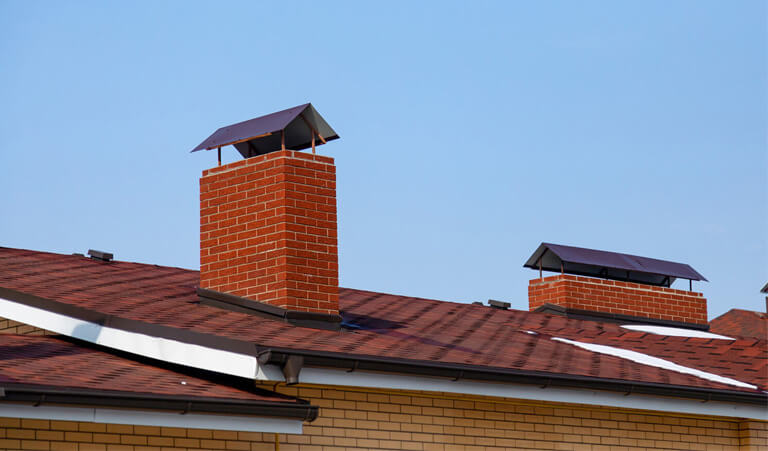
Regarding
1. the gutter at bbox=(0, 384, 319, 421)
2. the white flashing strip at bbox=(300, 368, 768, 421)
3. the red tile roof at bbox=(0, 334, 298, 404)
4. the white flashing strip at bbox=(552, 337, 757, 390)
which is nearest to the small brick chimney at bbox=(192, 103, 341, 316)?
the white flashing strip at bbox=(300, 368, 768, 421)

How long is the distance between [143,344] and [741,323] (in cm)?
2215

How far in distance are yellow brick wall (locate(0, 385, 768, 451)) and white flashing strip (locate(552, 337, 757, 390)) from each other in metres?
0.47

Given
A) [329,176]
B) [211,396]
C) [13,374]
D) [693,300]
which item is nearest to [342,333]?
[329,176]

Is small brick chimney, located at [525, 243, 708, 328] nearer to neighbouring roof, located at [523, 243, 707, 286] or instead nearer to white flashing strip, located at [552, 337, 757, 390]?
neighbouring roof, located at [523, 243, 707, 286]

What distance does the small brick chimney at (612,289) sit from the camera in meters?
19.0

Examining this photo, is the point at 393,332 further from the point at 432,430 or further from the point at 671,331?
the point at 671,331

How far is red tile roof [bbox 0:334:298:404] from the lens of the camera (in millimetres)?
8578

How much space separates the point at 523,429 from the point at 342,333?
2.00 metres

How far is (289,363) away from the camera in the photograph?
9.46m

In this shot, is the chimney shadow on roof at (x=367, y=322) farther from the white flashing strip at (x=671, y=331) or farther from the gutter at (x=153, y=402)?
the white flashing strip at (x=671, y=331)

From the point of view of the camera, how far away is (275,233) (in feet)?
39.6

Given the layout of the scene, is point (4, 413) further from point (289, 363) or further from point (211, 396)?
point (289, 363)

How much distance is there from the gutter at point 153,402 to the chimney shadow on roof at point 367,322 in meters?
2.89

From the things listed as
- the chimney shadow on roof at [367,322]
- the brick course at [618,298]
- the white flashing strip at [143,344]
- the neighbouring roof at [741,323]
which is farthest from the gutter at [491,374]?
the neighbouring roof at [741,323]
